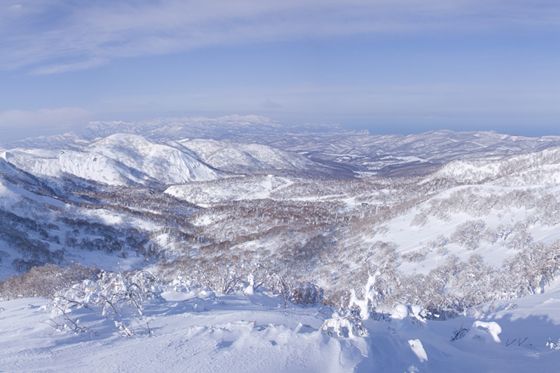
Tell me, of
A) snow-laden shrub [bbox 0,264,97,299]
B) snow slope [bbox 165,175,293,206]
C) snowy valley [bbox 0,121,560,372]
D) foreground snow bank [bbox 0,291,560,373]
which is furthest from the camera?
snow slope [bbox 165,175,293,206]

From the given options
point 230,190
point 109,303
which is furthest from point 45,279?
point 230,190

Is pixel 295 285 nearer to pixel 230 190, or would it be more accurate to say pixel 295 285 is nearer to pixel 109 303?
pixel 109 303

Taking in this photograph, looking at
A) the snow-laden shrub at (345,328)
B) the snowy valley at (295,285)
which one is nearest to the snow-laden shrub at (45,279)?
the snowy valley at (295,285)

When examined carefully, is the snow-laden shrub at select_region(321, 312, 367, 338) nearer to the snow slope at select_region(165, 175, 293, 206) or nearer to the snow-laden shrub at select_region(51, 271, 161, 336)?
the snow-laden shrub at select_region(51, 271, 161, 336)

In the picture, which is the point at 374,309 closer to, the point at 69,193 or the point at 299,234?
the point at 299,234

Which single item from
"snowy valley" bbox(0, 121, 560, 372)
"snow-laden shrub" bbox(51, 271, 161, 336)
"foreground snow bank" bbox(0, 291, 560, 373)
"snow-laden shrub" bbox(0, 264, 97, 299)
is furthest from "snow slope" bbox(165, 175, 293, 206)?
"foreground snow bank" bbox(0, 291, 560, 373)

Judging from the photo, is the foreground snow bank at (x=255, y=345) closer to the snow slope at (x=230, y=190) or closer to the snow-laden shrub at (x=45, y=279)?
the snow-laden shrub at (x=45, y=279)
